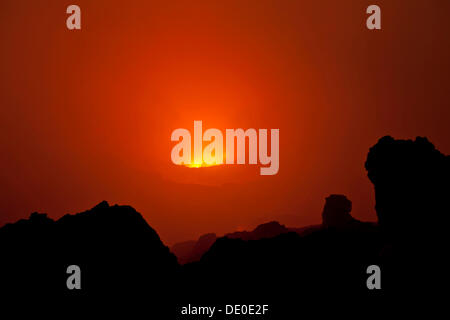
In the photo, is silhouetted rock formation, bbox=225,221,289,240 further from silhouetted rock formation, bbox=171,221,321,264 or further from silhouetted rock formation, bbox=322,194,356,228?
silhouetted rock formation, bbox=322,194,356,228

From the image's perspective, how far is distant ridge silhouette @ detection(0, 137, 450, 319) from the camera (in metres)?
26.0

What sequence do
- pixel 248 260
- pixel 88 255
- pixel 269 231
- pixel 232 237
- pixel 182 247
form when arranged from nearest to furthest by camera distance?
pixel 88 255, pixel 248 260, pixel 269 231, pixel 232 237, pixel 182 247

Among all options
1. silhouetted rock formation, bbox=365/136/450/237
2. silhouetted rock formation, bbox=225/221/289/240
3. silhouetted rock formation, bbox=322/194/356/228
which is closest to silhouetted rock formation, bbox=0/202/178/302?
silhouetted rock formation, bbox=365/136/450/237

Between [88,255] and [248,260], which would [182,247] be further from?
[88,255]

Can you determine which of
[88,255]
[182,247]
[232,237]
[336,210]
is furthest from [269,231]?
[182,247]

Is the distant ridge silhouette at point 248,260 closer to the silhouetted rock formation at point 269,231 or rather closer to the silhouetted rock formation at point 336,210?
the silhouetted rock formation at point 336,210

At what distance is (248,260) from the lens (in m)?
27.9

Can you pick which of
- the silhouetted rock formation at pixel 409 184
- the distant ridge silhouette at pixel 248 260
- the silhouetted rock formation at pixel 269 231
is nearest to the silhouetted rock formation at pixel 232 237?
the silhouetted rock formation at pixel 269 231

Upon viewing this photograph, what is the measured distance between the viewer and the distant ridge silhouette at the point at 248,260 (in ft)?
85.3

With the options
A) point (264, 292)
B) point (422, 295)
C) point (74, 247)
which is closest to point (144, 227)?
point (74, 247)

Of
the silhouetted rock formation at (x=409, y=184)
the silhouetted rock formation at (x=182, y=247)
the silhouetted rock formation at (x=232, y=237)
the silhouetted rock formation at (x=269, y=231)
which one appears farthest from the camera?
the silhouetted rock formation at (x=182, y=247)
